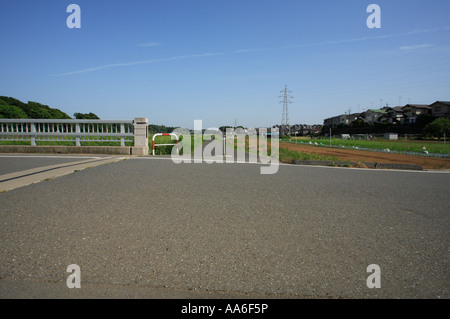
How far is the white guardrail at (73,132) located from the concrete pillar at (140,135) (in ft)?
0.82

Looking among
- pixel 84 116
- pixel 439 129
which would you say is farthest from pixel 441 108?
pixel 84 116

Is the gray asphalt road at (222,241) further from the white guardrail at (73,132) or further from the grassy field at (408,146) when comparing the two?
the grassy field at (408,146)

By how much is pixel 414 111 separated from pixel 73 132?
9098 cm

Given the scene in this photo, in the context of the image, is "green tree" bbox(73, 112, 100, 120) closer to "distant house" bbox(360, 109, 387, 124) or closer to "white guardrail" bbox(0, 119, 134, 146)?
"distant house" bbox(360, 109, 387, 124)

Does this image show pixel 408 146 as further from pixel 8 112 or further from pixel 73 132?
pixel 8 112

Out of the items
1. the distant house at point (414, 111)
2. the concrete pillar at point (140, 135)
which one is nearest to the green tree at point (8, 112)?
the concrete pillar at point (140, 135)

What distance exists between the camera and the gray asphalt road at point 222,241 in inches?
89.9

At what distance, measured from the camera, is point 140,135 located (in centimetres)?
1334

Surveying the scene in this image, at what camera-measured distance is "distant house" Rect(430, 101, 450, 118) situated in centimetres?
6708
